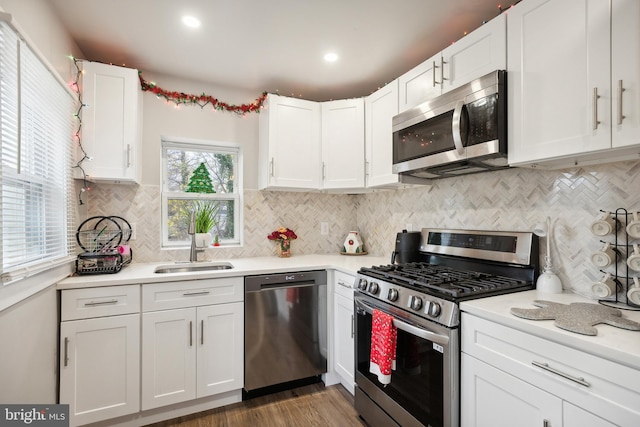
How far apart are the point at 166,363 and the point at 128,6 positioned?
2214 mm

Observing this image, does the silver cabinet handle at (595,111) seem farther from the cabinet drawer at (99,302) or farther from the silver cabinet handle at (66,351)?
the silver cabinet handle at (66,351)

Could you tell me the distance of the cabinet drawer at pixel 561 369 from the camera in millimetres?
899

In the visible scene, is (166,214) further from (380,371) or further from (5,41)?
(380,371)

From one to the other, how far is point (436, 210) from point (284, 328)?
4.86 feet

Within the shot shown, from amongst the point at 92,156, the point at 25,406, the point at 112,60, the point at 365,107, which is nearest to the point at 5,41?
the point at 92,156

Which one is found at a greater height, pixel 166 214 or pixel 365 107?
pixel 365 107

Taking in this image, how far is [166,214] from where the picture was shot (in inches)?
108

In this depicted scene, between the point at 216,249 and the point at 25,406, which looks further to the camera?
the point at 216,249

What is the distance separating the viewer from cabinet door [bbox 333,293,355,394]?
2.23m

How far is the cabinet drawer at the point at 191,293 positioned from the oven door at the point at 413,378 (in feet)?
2.96

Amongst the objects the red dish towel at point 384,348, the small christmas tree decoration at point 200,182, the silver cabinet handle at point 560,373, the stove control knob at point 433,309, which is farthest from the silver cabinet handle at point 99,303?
the silver cabinet handle at point 560,373

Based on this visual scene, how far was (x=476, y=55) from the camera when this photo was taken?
169 cm

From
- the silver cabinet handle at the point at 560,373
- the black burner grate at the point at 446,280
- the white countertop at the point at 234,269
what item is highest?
the black burner grate at the point at 446,280

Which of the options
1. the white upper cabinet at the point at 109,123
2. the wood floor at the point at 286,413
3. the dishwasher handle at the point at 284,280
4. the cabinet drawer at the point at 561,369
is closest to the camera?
the cabinet drawer at the point at 561,369
